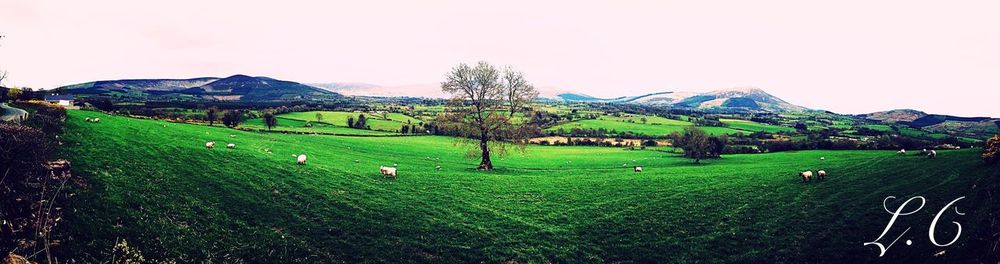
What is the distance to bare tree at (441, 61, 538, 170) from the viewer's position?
46.0m

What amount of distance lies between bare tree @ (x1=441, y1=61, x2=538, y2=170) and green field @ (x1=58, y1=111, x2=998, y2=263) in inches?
590

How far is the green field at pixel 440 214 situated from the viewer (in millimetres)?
17641

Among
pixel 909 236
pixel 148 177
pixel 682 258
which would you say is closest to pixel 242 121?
pixel 148 177

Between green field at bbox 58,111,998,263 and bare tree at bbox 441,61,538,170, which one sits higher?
bare tree at bbox 441,61,538,170

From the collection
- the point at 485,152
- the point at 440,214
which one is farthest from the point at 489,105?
the point at 440,214

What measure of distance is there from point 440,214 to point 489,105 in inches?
964

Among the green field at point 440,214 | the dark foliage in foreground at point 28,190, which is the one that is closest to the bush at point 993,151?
the green field at point 440,214

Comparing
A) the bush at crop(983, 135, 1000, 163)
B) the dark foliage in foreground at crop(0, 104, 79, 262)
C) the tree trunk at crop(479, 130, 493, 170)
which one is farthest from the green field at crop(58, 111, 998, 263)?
the tree trunk at crop(479, 130, 493, 170)

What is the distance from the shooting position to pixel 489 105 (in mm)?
47406

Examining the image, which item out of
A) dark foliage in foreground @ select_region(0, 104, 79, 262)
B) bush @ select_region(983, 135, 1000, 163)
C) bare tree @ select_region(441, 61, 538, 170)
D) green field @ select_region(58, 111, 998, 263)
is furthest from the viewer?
bare tree @ select_region(441, 61, 538, 170)

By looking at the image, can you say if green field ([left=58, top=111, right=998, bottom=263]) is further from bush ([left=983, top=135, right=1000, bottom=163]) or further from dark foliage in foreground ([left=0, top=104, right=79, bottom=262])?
bush ([left=983, top=135, right=1000, bottom=163])

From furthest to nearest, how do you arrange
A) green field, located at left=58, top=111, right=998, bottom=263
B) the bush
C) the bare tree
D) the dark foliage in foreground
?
the bare tree, the bush, green field, located at left=58, top=111, right=998, bottom=263, the dark foliage in foreground

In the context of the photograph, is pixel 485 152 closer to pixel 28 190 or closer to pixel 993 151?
pixel 28 190

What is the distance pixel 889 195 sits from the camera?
82.5ft
